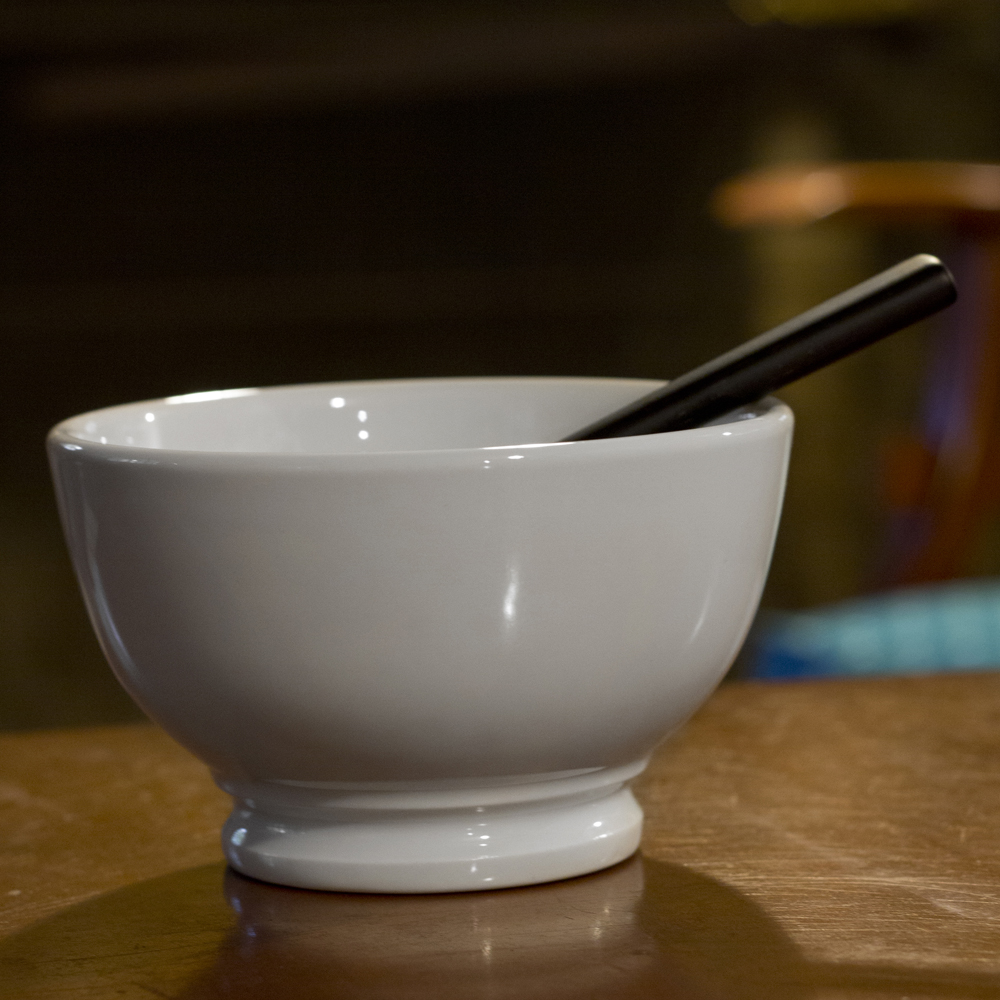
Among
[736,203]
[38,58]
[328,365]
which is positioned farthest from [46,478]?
[736,203]

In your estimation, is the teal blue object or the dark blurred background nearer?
the teal blue object

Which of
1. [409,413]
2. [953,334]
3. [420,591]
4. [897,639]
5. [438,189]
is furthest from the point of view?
[438,189]

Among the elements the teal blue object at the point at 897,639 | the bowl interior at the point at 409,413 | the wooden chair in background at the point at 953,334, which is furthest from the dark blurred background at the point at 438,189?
the bowl interior at the point at 409,413

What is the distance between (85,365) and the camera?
2.56m

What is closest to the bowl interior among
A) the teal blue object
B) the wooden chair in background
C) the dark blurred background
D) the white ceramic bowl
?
the white ceramic bowl

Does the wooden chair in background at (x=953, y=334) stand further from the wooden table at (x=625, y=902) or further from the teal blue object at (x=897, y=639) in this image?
the wooden table at (x=625, y=902)

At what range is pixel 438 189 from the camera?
Result: 2.61m

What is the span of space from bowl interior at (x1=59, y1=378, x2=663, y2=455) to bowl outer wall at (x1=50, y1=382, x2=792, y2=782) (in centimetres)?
9

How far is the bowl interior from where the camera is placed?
0.42 m

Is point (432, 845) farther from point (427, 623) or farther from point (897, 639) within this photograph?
point (897, 639)

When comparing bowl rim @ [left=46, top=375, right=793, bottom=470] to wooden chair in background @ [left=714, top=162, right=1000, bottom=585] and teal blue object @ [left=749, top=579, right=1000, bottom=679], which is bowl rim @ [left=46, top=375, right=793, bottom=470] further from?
wooden chair in background @ [left=714, top=162, right=1000, bottom=585]

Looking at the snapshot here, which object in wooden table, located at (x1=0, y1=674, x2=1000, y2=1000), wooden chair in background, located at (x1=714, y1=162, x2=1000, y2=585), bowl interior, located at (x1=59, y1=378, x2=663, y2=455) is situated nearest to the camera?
wooden table, located at (x1=0, y1=674, x2=1000, y2=1000)

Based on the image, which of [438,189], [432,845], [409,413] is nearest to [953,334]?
[409,413]

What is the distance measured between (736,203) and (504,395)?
1070mm
